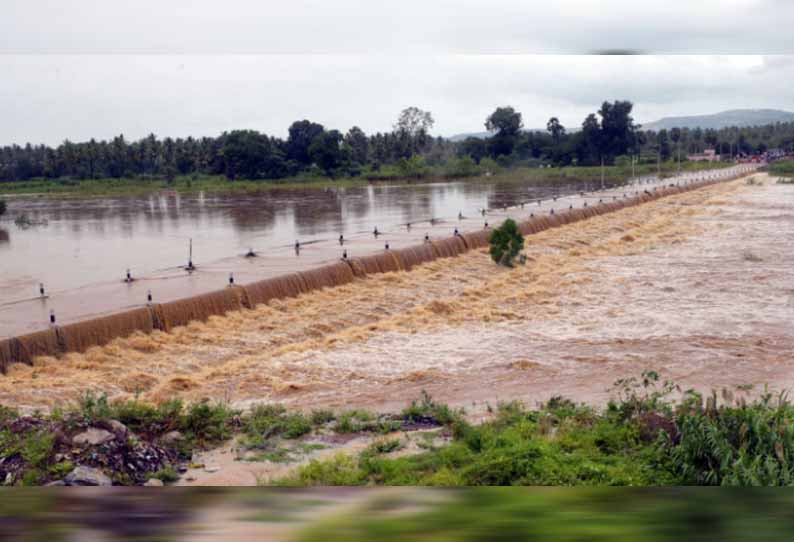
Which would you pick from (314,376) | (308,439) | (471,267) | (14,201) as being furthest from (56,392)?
(14,201)

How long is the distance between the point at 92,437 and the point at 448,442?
208 centimetres

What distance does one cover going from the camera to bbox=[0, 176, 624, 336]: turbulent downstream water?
1098 centimetres

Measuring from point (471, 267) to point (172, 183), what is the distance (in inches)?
834

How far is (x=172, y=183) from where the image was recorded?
103 ft

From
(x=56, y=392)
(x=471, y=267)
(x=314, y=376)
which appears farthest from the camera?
(x=471, y=267)

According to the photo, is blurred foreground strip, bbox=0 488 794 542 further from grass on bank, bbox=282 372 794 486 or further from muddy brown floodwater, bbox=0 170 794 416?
muddy brown floodwater, bbox=0 170 794 416

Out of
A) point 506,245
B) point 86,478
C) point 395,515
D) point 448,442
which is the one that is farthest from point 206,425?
point 506,245

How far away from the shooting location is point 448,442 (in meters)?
4.70

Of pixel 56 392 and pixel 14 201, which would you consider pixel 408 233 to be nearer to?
pixel 56 392

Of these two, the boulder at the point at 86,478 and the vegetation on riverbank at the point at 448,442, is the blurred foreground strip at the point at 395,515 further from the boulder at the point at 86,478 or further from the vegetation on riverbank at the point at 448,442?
the boulder at the point at 86,478

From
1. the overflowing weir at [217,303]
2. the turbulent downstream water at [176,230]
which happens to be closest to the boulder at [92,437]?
the overflowing weir at [217,303]

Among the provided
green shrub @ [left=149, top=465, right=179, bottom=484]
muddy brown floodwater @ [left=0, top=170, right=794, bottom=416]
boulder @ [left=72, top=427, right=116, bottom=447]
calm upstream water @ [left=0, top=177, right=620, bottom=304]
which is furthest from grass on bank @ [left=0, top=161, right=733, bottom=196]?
green shrub @ [left=149, top=465, right=179, bottom=484]

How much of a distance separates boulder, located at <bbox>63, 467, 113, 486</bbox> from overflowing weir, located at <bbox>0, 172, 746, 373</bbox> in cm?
370

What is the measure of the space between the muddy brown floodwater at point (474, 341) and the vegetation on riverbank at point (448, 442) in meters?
0.94
